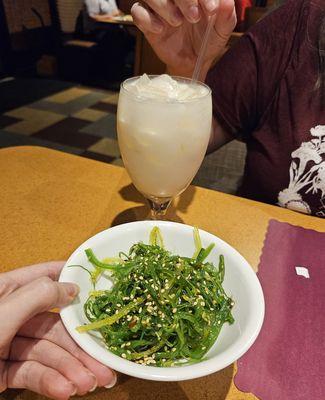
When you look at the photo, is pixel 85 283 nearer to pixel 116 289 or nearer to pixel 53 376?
pixel 116 289

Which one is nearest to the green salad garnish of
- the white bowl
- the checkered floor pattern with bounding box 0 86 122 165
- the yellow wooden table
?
the white bowl

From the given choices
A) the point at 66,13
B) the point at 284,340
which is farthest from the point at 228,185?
the point at 66,13

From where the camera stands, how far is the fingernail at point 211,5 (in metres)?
0.88

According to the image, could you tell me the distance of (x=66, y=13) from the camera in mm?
6039

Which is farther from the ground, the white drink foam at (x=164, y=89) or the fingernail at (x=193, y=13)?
the fingernail at (x=193, y=13)

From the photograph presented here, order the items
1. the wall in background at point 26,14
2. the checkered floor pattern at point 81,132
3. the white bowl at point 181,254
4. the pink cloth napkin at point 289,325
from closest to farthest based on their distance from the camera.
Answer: the white bowl at point 181,254 < the pink cloth napkin at point 289,325 < the checkered floor pattern at point 81,132 < the wall in background at point 26,14

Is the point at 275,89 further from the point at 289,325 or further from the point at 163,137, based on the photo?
the point at 289,325

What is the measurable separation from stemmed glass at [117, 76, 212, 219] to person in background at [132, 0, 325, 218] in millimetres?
368

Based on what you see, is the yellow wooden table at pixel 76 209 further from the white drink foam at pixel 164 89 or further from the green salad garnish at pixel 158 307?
the white drink foam at pixel 164 89

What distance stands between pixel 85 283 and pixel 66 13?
21.1ft

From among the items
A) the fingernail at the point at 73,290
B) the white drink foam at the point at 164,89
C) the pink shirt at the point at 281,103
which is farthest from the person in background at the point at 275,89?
the fingernail at the point at 73,290

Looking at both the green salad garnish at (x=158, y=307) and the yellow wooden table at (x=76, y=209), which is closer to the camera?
the green salad garnish at (x=158, y=307)

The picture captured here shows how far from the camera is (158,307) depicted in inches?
24.6

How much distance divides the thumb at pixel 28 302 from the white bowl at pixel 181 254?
30 mm
